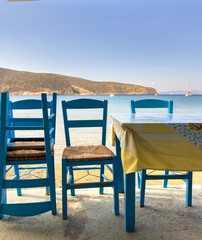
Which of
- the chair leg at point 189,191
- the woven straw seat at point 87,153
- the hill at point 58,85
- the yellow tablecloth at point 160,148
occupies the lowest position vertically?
the chair leg at point 189,191

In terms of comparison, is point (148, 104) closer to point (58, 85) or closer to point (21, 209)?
point (21, 209)

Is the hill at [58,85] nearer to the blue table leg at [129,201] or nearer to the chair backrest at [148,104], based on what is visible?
the chair backrest at [148,104]

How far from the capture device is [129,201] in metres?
1.40

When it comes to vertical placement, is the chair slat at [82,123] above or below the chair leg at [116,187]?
above

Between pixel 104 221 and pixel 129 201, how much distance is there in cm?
31

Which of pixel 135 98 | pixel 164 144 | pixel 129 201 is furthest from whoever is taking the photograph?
pixel 135 98

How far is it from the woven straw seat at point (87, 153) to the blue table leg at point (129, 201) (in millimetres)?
246

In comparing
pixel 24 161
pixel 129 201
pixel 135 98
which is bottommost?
pixel 129 201

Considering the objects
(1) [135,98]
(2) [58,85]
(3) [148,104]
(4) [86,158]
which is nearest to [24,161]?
(4) [86,158]

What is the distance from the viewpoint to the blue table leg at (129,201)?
4.53 feet

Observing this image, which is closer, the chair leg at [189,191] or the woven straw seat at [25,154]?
the woven straw seat at [25,154]

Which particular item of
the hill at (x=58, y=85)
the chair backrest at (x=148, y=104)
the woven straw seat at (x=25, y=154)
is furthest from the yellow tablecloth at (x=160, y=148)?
the hill at (x=58, y=85)

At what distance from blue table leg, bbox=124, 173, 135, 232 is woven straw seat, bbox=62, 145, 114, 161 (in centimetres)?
25

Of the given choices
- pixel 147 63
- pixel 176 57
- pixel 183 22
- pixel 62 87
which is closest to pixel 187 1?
pixel 183 22
